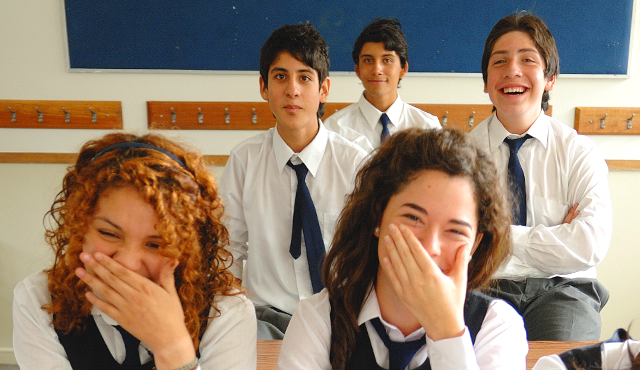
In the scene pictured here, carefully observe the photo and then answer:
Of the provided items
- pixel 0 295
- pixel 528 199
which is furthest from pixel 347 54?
pixel 0 295

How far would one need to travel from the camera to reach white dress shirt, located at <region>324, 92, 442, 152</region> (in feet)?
9.43

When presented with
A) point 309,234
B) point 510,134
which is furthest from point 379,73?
point 309,234

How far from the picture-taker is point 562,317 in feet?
6.06

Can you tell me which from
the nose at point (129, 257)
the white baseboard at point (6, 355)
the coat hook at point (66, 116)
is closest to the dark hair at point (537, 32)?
the nose at point (129, 257)

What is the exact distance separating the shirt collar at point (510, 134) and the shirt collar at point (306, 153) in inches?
28.9

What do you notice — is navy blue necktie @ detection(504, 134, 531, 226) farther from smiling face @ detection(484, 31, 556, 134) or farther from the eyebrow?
the eyebrow

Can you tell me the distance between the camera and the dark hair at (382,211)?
1213 mm

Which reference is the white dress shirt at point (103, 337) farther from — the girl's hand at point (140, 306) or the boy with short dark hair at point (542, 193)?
the boy with short dark hair at point (542, 193)

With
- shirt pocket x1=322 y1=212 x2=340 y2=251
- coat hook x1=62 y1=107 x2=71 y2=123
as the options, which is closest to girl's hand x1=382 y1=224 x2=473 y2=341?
shirt pocket x1=322 y1=212 x2=340 y2=251

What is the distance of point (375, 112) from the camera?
9.39 ft

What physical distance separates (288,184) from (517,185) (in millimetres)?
950

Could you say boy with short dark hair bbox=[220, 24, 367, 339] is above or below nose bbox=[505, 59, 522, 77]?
below

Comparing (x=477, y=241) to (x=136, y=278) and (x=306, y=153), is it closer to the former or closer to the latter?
(x=136, y=278)

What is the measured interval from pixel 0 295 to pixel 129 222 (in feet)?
8.66
